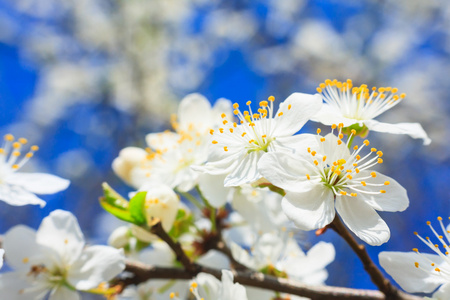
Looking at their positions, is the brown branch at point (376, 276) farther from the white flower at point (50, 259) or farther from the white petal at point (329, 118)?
the white flower at point (50, 259)

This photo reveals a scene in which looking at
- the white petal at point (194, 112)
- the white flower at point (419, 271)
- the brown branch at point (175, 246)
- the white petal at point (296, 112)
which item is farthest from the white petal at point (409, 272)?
the white petal at point (194, 112)

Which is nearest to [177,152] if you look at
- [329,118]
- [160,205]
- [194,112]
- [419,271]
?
[194,112]

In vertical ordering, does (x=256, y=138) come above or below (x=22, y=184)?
below

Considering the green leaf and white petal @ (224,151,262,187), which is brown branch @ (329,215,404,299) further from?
the green leaf

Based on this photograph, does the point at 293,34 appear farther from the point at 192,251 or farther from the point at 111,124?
the point at 192,251

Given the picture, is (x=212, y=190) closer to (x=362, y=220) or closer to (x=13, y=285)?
(x=362, y=220)

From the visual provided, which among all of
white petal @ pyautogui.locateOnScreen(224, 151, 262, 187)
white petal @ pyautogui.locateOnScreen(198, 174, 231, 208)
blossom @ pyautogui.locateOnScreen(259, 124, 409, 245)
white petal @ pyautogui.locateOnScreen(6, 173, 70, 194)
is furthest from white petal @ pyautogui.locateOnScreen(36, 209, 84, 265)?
blossom @ pyautogui.locateOnScreen(259, 124, 409, 245)

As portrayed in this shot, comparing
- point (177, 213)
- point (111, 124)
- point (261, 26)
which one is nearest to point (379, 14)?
point (261, 26)
